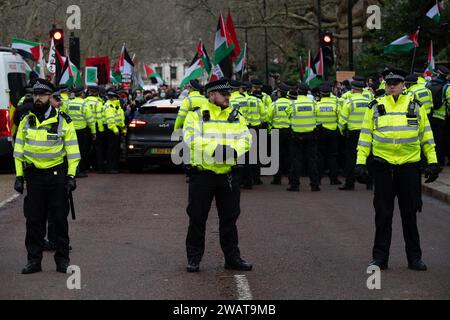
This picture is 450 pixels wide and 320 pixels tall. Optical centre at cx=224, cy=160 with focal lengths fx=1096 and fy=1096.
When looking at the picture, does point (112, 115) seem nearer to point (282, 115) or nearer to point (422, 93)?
point (282, 115)

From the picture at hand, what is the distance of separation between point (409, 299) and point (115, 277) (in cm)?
272

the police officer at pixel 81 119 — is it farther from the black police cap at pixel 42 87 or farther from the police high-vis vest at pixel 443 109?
the black police cap at pixel 42 87

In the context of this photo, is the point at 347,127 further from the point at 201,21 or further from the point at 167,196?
the point at 201,21

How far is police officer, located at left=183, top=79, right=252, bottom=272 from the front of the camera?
10.2m

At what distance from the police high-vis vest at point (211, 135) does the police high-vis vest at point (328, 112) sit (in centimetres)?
966

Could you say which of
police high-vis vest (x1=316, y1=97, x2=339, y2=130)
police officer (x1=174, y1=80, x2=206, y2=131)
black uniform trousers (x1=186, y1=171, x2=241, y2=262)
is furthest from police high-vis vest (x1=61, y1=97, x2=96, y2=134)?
black uniform trousers (x1=186, y1=171, x2=241, y2=262)

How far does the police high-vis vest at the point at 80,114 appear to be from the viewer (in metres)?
21.8

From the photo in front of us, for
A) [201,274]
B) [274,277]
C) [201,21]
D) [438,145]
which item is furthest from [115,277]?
[201,21]

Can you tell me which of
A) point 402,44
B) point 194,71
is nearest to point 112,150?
point 194,71

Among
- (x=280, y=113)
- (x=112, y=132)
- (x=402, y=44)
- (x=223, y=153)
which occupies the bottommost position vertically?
(x=112, y=132)

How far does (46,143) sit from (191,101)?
269 inches

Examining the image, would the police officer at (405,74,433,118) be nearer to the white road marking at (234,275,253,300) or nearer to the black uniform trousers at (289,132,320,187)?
the black uniform trousers at (289,132,320,187)

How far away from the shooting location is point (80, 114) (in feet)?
71.5

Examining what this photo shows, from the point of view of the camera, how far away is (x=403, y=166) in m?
10.4
